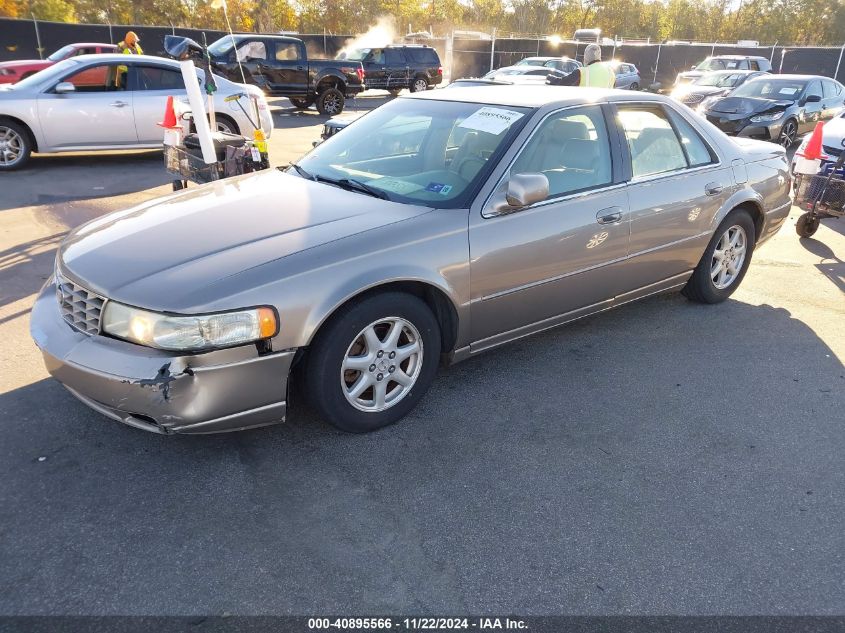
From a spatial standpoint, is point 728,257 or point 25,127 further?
point 25,127

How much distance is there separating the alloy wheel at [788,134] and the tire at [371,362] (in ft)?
42.1

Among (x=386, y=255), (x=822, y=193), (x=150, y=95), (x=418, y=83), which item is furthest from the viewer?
(x=418, y=83)

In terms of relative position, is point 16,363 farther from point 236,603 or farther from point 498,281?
point 498,281

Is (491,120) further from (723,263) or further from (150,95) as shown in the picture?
(150,95)

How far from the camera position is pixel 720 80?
18250 millimetres

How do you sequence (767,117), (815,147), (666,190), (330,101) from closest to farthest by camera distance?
(666,190), (815,147), (767,117), (330,101)

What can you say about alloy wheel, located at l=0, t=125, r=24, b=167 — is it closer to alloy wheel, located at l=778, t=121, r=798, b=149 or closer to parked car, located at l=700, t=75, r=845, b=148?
parked car, located at l=700, t=75, r=845, b=148

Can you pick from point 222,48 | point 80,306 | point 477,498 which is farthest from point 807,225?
point 222,48

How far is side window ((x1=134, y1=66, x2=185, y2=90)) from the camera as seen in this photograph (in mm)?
9625

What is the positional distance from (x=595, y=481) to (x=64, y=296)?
2.57 metres

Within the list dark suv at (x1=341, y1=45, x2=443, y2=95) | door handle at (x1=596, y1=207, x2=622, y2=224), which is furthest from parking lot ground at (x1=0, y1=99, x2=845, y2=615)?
dark suv at (x1=341, y1=45, x2=443, y2=95)

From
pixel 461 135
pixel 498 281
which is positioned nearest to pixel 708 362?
Result: pixel 498 281

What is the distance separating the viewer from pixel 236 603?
228 cm

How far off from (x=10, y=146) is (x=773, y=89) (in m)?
13.9
